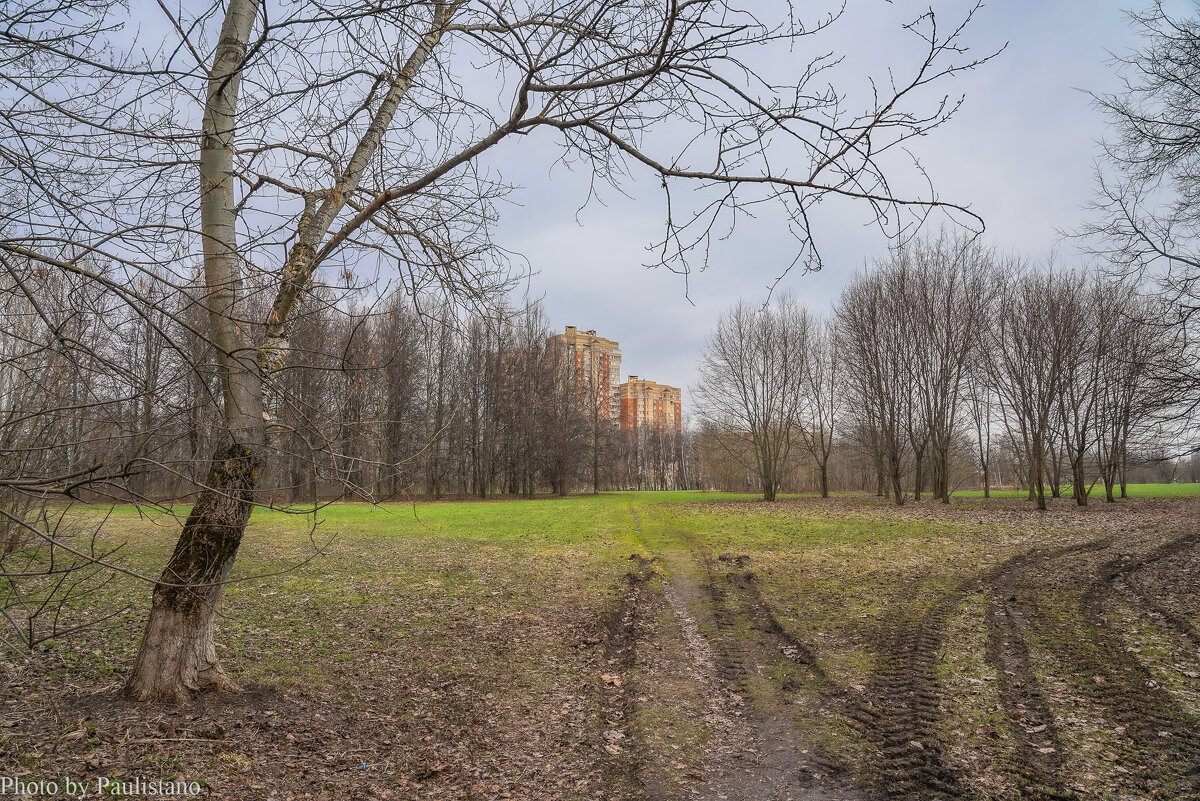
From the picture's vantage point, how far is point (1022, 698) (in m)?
5.19

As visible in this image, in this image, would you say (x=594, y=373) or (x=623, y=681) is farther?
(x=594, y=373)

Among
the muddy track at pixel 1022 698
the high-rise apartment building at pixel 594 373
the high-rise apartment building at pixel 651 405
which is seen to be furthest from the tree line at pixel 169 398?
the high-rise apartment building at pixel 651 405

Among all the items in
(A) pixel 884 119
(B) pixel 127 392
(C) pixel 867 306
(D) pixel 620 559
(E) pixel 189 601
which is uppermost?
(C) pixel 867 306

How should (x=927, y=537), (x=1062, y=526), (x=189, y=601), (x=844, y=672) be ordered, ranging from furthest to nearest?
1. (x=1062, y=526)
2. (x=927, y=537)
3. (x=844, y=672)
4. (x=189, y=601)

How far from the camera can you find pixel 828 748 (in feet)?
14.7

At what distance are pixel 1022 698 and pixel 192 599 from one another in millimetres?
7027

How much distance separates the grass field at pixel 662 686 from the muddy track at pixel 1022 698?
0.03 m

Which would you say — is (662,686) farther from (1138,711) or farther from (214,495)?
A: (214,495)

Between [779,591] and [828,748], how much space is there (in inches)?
215

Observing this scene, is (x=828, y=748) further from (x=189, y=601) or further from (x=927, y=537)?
(x=927, y=537)

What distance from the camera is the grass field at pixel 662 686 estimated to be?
4.00 metres

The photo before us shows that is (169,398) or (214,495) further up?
(169,398)

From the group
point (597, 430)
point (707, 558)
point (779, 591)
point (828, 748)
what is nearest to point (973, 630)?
point (779, 591)

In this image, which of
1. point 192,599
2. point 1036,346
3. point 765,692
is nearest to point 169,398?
point 192,599
